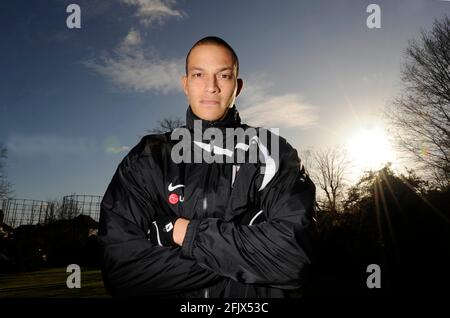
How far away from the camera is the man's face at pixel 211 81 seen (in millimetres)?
2395

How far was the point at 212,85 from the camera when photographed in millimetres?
2369

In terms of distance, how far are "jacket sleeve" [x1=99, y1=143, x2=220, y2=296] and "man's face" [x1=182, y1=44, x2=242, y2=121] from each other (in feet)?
2.63

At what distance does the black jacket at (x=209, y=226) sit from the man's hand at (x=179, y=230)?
0.05 meters

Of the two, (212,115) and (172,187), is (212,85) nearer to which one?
(212,115)

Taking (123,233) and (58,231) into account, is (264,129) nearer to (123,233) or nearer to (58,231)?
(123,233)

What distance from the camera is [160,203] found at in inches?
88.8

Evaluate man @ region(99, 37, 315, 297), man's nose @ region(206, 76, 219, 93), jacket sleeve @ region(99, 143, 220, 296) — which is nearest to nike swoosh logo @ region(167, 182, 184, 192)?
man @ region(99, 37, 315, 297)

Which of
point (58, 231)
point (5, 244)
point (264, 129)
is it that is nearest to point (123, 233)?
point (264, 129)

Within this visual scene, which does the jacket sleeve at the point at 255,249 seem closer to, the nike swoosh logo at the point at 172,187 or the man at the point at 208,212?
the man at the point at 208,212

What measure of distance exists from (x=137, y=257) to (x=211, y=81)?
145 centimetres

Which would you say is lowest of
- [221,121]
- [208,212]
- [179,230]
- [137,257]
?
[137,257]

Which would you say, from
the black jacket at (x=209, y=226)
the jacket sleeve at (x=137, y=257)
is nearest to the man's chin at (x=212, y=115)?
the black jacket at (x=209, y=226)

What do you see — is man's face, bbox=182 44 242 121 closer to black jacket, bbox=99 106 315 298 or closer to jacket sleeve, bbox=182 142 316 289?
black jacket, bbox=99 106 315 298

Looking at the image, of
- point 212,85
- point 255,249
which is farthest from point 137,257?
point 212,85
